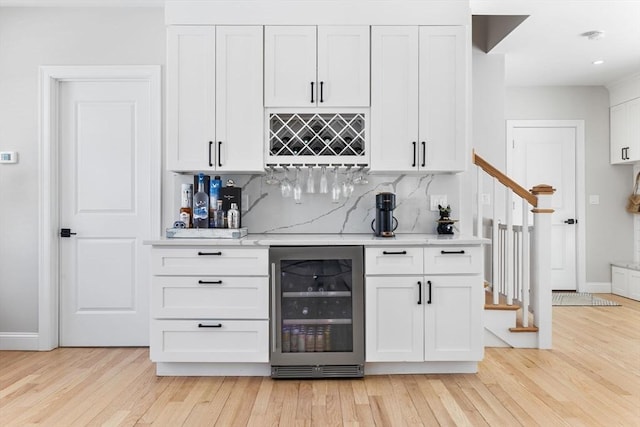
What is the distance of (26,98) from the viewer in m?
3.54

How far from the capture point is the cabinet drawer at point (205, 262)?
2.87 m

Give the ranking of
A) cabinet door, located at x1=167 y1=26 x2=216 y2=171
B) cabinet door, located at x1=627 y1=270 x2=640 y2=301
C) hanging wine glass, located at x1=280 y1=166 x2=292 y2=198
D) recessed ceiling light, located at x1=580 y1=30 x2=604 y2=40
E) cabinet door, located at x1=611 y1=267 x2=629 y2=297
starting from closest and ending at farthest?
cabinet door, located at x1=167 y1=26 x2=216 y2=171 < hanging wine glass, located at x1=280 y1=166 x2=292 y2=198 < recessed ceiling light, located at x1=580 y1=30 x2=604 y2=40 < cabinet door, located at x1=627 y1=270 x2=640 y2=301 < cabinet door, located at x1=611 y1=267 x2=629 y2=297

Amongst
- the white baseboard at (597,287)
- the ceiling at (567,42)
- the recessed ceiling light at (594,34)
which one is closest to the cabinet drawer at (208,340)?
the ceiling at (567,42)

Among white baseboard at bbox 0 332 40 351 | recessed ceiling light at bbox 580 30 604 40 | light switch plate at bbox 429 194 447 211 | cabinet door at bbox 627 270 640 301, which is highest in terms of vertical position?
recessed ceiling light at bbox 580 30 604 40

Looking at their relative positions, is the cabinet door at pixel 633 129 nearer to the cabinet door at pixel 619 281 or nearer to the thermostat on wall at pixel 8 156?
the cabinet door at pixel 619 281

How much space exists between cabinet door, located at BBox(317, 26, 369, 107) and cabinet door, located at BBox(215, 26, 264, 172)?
0.42 meters

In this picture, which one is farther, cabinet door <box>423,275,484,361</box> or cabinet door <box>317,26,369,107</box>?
cabinet door <box>317,26,369,107</box>

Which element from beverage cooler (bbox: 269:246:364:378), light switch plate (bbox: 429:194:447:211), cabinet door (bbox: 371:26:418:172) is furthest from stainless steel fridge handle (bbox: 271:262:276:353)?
light switch plate (bbox: 429:194:447:211)

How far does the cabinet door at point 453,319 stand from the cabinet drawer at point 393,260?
13 cm

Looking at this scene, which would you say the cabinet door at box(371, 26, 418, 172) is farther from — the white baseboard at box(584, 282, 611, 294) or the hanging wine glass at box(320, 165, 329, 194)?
the white baseboard at box(584, 282, 611, 294)

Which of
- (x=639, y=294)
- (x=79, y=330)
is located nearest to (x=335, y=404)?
(x=79, y=330)

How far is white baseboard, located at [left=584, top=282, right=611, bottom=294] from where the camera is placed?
5895 mm

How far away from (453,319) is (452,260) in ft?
1.21

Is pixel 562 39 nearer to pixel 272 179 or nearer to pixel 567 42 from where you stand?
pixel 567 42
